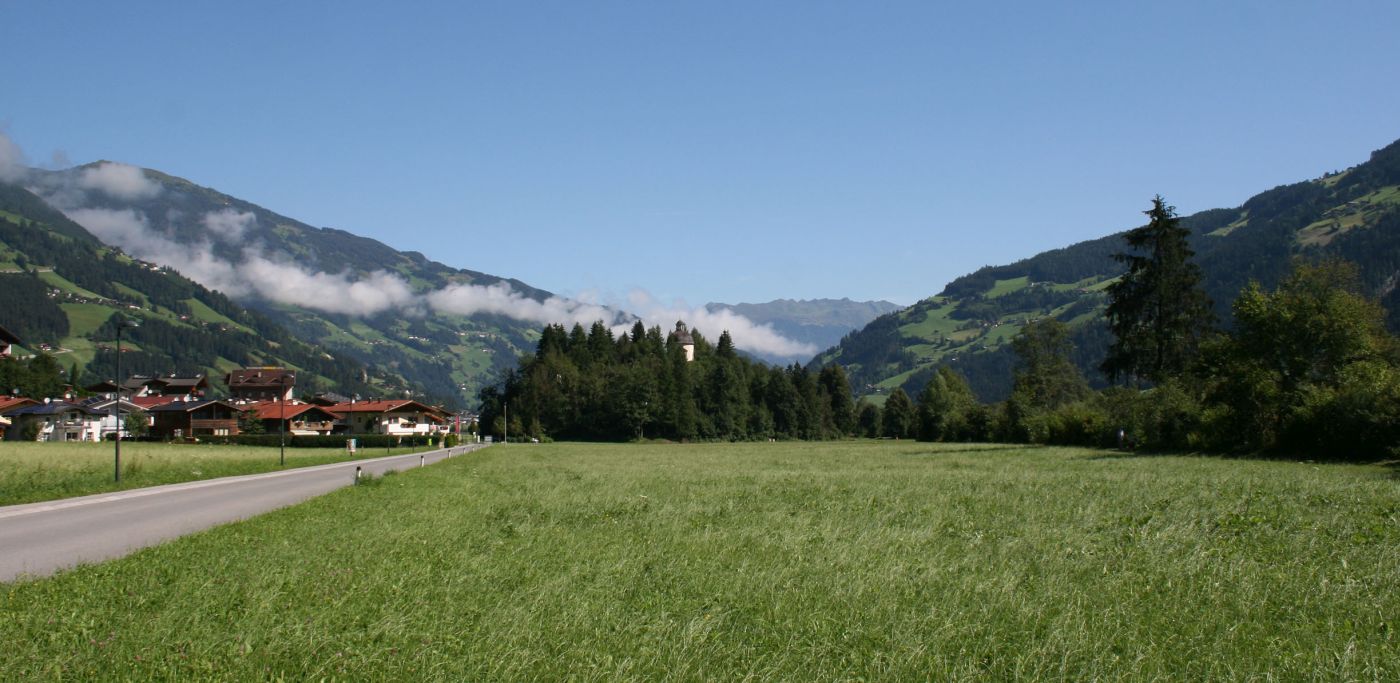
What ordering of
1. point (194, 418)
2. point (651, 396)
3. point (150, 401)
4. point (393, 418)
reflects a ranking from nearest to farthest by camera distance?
point (651, 396) → point (194, 418) → point (393, 418) → point (150, 401)

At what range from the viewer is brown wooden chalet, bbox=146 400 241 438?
454 feet

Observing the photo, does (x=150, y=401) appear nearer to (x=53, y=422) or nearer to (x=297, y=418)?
(x=53, y=422)

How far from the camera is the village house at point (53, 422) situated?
109250mm

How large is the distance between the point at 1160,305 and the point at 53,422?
5315 inches

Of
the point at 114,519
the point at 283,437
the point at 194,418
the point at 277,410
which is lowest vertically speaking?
the point at 194,418

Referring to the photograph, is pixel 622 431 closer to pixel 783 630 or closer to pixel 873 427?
pixel 873 427

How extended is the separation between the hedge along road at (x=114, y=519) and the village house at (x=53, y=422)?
9575 centimetres

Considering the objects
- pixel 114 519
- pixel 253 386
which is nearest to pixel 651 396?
pixel 253 386

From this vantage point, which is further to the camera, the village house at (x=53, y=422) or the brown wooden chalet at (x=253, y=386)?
the brown wooden chalet at (x=253, y=386)

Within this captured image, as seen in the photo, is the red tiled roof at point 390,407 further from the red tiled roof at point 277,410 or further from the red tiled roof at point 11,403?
the red tiled roof at point 11,403

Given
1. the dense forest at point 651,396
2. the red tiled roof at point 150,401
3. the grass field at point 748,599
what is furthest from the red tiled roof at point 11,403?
the grass field at point 748,599

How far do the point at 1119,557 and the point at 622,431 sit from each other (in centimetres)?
12745

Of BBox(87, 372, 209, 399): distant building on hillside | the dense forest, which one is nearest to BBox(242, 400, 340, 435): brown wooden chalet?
the dense forest

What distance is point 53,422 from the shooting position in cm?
12500
